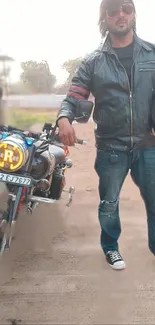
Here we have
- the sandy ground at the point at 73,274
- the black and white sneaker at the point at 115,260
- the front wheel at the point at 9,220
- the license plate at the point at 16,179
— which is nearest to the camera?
the sandy ground at the point at 73,274

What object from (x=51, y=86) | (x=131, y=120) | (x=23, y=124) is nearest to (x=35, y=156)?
(x=23, y=124)

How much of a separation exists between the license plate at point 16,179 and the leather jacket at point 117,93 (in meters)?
0.46

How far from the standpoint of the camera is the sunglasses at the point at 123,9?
2562 millimetres

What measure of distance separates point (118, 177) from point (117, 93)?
538 mm

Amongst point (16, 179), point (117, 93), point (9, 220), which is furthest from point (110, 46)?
point (9, 220)

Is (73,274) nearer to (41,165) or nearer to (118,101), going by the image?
(41,165)

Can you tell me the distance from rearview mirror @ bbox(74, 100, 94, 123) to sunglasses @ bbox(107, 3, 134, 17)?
0.54 m

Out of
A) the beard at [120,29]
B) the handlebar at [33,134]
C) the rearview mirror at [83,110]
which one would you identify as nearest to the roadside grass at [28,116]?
the handlebar at [33,134]

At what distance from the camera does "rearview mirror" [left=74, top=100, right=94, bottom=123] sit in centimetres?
259

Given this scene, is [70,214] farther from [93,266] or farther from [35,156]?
[35,156]

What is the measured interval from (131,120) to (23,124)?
65 cm

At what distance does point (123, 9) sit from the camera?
8.42ft

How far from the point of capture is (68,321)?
226cm

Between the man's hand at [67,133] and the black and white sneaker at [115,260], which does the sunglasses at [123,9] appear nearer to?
the man's hand at [67,133]
